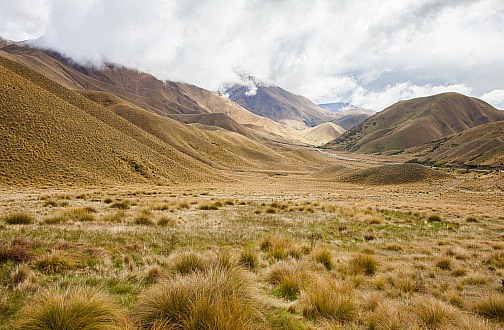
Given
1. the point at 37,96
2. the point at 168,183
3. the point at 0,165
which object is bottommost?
the point at 168,183

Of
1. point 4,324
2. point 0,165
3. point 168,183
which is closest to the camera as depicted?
point 4,324

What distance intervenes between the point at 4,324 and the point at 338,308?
16.2 ft

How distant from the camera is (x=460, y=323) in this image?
4.06m

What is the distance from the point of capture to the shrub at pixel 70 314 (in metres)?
3.24

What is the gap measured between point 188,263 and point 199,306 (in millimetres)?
2154

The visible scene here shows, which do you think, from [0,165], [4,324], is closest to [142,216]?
[4,324]

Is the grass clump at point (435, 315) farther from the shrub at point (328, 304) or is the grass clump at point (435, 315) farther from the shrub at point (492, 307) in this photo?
the shrub at point (328, 304)

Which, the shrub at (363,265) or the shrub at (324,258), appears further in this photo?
the shrub at (324,258)

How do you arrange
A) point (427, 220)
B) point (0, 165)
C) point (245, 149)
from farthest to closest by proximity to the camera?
point (245, 149), point (0, 165), point (427, 220)

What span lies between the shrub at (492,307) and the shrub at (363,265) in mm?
2317

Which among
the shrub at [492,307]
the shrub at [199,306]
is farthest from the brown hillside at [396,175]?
the shrub at [199,306]

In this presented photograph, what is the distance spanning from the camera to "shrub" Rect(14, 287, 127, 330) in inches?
128

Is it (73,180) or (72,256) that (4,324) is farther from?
(73,180)

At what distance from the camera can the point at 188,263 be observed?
568cm
